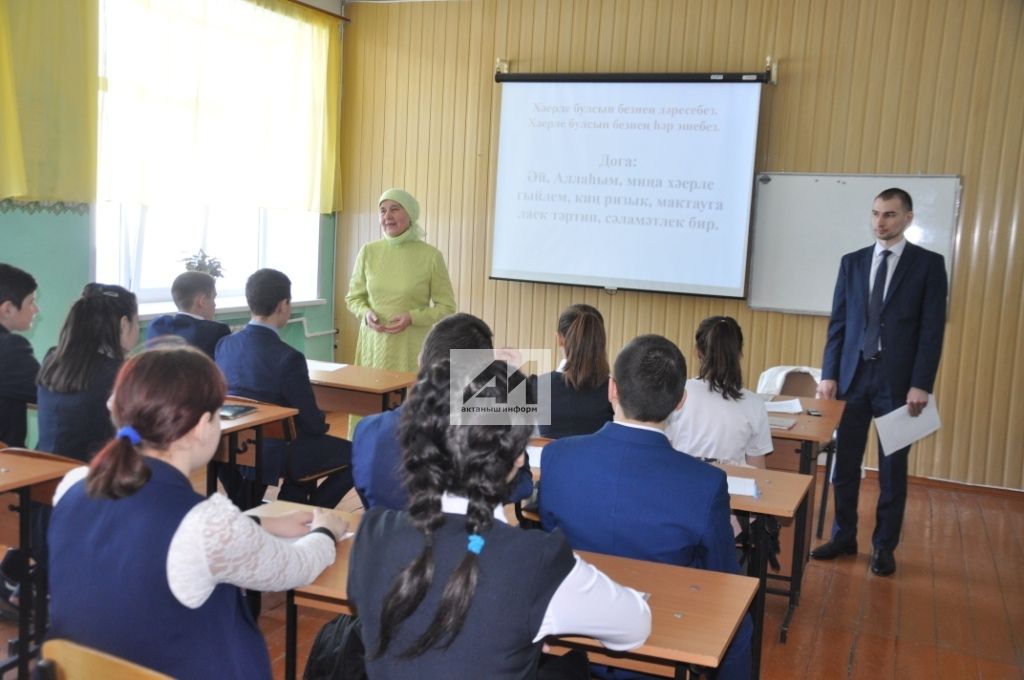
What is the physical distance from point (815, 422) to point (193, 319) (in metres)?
Answer: 2.65

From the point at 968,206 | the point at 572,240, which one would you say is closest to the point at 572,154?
the point at 572,240

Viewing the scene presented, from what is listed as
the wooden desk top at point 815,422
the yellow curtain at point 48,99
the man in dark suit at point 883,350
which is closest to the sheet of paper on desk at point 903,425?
the man in dark suit at point 883,350

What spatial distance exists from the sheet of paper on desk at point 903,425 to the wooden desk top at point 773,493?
125cm

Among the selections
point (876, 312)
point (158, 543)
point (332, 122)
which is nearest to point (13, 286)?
point (158, 543)

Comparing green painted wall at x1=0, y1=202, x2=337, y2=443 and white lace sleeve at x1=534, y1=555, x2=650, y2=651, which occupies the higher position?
green painted wall at x1=0, y1=202, x2=337, y2=443

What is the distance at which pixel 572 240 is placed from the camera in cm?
623

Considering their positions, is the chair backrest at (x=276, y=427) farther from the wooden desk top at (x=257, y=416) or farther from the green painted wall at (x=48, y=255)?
the green painted wall at (x=48, y=255)

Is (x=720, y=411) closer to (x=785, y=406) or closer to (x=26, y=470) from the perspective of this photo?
(x=785, y=406)

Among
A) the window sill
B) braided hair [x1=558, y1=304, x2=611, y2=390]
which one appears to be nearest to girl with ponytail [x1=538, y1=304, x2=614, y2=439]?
braided hair [x1=558, y1=304, x2=611, y2=390]

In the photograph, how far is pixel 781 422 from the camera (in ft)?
12.1

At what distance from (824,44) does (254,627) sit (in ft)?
16.7

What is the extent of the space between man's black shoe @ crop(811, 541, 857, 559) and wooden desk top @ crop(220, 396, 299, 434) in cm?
245

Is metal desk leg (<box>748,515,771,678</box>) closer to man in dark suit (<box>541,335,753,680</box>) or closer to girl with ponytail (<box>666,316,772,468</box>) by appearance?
girl with ponytail (<box>666,316,772,468</box>)

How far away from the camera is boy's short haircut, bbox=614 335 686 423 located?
2098 millimetres
